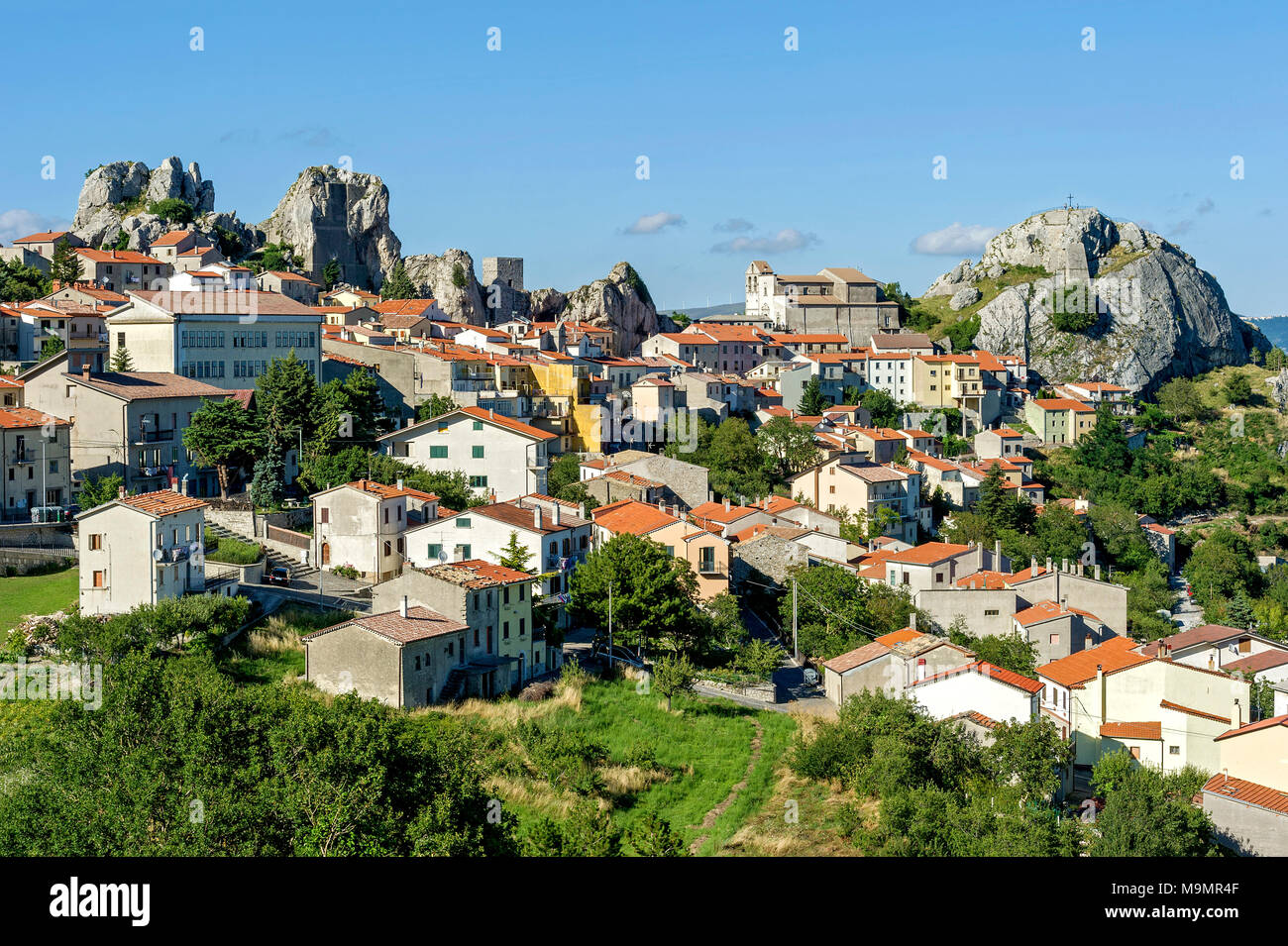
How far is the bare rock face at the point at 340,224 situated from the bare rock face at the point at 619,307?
13851mm

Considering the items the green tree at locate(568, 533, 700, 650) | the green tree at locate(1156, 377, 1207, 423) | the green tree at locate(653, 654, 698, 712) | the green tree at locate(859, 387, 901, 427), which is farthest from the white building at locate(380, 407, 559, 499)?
the green tree at locate(1156, 377, 1207, 423)

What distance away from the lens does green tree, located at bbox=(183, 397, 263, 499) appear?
1446 inches

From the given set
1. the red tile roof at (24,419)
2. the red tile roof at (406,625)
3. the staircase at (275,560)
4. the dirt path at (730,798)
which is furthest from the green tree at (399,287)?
the dirt path at (730,798)

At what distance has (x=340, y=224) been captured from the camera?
87.9 m

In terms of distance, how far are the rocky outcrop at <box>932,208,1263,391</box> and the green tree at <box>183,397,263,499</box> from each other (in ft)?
243

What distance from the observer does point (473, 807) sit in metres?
18.1

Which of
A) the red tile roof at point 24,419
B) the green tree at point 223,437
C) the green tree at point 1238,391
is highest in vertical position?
the green tree at point 1238,391

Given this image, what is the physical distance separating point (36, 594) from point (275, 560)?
6.05m

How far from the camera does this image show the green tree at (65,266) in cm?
6581

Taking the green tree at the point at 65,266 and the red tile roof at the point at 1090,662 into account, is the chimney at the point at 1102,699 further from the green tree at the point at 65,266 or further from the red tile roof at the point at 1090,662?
the green tree at the point at 65,266

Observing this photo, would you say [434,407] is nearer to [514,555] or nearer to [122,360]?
[122,360]

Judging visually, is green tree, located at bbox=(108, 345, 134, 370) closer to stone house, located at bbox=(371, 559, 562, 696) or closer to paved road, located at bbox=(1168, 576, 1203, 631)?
stone house, located at bbox=(371, 559, 562, 696)
